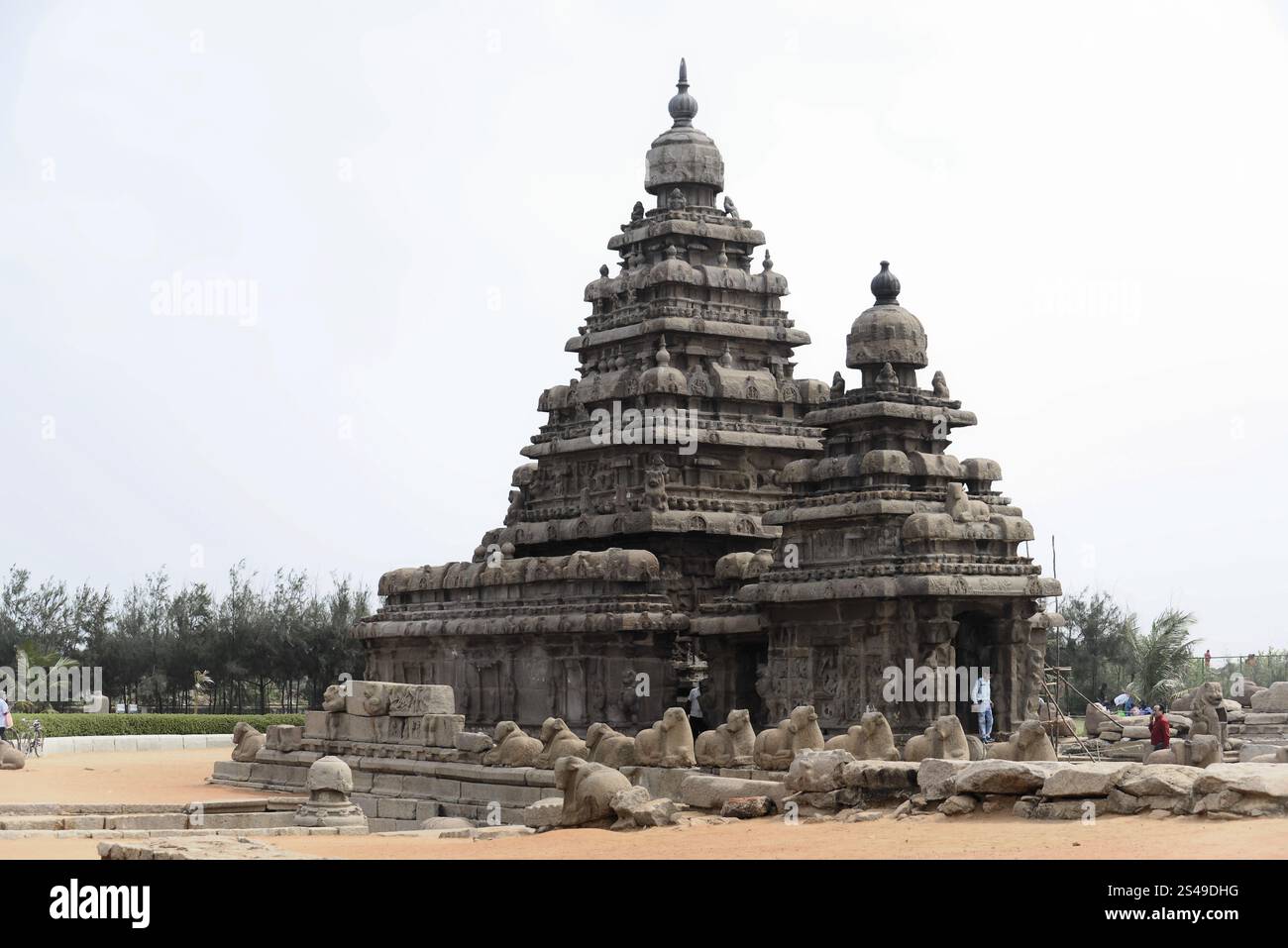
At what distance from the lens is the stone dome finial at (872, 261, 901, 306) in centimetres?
4175

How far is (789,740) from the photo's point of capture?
29500 millimetres

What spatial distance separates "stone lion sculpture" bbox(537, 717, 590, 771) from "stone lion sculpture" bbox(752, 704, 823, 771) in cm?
435

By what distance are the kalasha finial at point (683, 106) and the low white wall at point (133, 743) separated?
20946mm

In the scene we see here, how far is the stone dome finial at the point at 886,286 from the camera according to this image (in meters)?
41.8

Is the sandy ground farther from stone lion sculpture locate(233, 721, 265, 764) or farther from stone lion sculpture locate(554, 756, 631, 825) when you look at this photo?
stone lion sculpture locate(233, 721, 265, 764)

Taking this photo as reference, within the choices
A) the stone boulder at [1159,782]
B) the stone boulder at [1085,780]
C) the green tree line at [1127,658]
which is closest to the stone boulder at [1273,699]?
the green tree line at [1127,658]

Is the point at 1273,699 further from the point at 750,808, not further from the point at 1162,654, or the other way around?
the point at 750,808

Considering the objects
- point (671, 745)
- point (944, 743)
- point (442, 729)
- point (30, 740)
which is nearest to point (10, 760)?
point (30, 740)

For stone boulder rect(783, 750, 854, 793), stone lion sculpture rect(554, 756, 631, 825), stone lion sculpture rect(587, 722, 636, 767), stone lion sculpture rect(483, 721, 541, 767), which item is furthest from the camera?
stone lion sculpture rect(483, 721, 541, 767)

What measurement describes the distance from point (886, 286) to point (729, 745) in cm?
1383

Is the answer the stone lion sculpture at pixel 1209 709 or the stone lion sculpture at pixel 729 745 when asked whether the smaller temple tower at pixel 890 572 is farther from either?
the stone lion sculpture at pixel 729 745

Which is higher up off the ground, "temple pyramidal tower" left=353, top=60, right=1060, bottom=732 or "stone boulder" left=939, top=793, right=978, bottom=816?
"temple pyramidal tower" left=353, top=60, right=1060, bottom=732

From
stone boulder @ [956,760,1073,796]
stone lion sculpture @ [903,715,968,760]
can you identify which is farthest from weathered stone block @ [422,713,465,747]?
stone boulder @ [956,760,1073,796]
